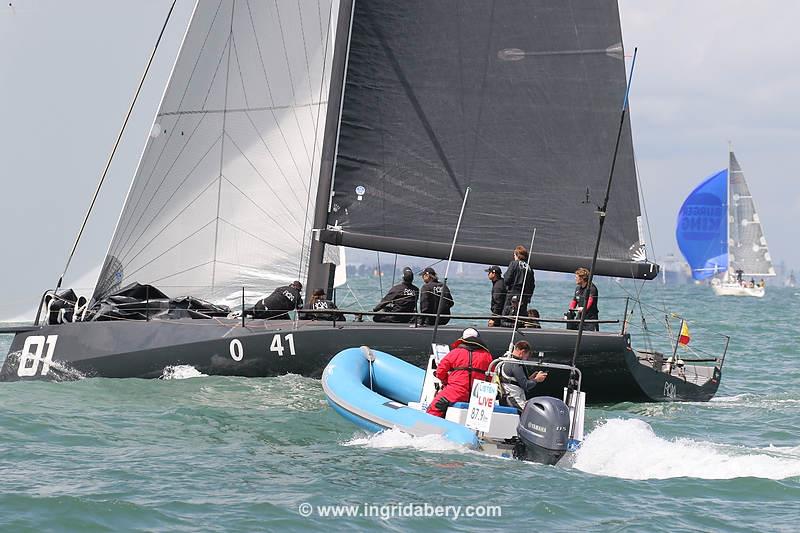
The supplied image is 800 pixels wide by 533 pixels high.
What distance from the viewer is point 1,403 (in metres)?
13.9

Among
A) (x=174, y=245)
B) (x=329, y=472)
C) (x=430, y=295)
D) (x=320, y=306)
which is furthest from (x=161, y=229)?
(x=329, y=472)

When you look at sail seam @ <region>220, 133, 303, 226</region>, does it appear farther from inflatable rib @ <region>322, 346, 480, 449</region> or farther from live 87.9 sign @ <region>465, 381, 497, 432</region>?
live 87.9 sign @ <region>465, 381, 497, 432</region>

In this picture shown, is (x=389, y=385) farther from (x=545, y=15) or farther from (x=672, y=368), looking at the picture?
(x=545, y=15)

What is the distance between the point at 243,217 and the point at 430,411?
6.97 m

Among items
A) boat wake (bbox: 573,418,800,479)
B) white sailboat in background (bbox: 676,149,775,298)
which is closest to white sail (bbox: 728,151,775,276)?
white sailboat in background (bbox: 676,149,775,298)

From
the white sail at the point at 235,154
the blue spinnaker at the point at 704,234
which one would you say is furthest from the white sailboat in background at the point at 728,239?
the white sail at the point at 235,154

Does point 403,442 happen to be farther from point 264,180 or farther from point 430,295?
point 264,180

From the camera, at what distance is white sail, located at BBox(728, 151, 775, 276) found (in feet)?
266

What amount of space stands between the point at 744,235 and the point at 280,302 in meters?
70.8

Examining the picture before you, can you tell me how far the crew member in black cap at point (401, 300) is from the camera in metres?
16.3

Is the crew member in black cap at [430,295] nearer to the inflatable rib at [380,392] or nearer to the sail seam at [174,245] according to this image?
the inflatable rib at [380,392]

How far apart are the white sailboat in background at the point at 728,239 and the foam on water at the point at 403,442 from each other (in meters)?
71.3

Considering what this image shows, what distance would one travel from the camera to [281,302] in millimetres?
16953

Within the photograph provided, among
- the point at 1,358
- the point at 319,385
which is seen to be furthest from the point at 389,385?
the point at 1,358
